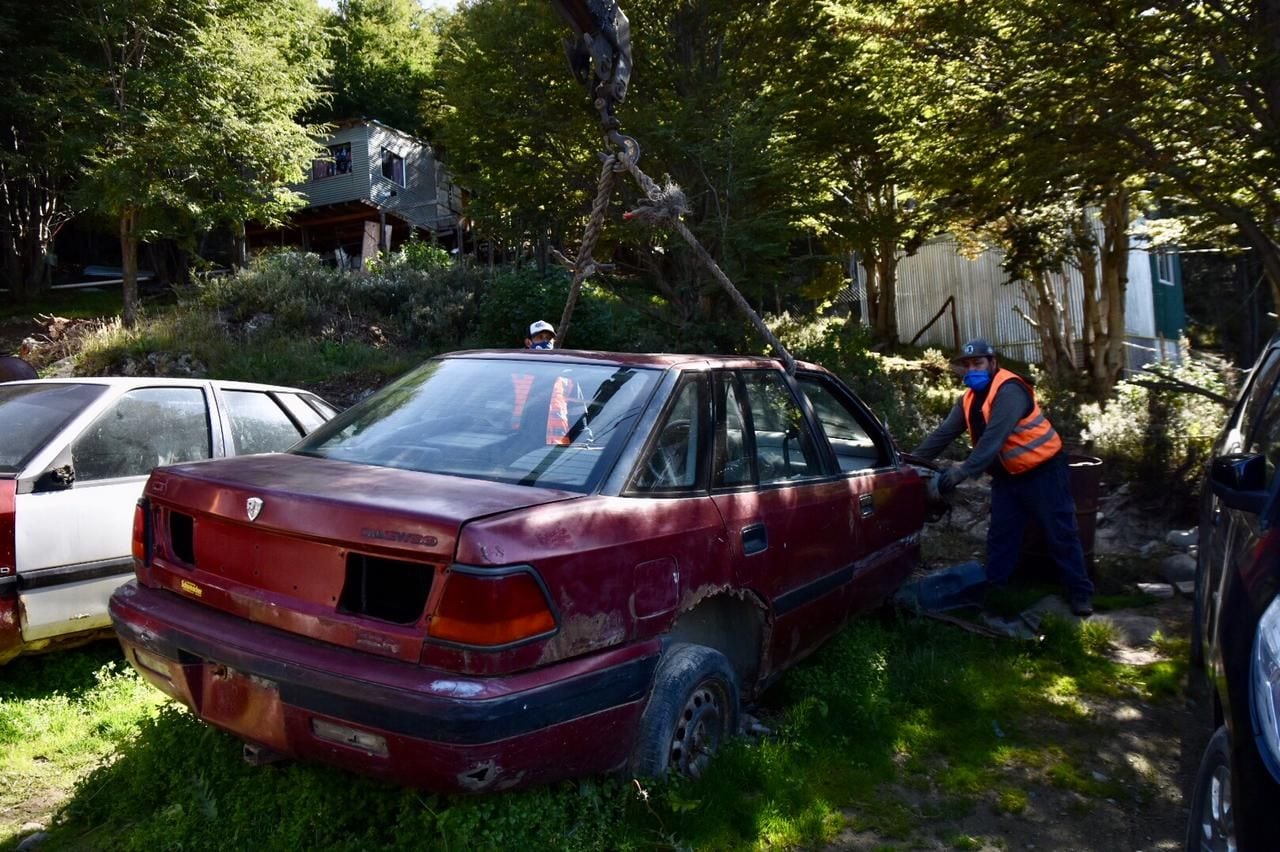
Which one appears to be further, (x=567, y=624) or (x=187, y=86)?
(x=187, y=86)

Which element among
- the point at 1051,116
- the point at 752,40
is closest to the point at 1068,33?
the point at 1051,116

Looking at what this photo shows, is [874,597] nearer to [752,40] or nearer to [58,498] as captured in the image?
[58,498]

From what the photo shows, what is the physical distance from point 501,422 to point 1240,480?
98.2 inches

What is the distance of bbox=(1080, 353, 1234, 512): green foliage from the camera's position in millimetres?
8445

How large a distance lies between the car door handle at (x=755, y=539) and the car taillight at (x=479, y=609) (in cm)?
123

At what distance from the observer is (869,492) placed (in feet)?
16.4

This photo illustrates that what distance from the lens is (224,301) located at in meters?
16.8

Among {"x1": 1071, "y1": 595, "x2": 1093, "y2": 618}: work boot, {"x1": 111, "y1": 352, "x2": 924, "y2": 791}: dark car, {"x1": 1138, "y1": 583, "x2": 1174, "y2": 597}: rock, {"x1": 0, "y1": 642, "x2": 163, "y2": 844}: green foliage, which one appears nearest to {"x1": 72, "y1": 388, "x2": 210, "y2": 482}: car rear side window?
{"x1": 0, "y1": 642, "x2": 163, "y2": 844}: green foliage

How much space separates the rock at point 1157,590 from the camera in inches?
263

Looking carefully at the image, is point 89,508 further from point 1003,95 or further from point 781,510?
point 1003,95

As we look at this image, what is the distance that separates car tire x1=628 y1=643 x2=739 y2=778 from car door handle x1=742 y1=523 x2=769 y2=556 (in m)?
0.42

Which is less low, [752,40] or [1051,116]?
[752,40]

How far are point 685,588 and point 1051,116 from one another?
22.6ft

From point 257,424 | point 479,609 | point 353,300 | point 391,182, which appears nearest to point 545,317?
point 353,300
